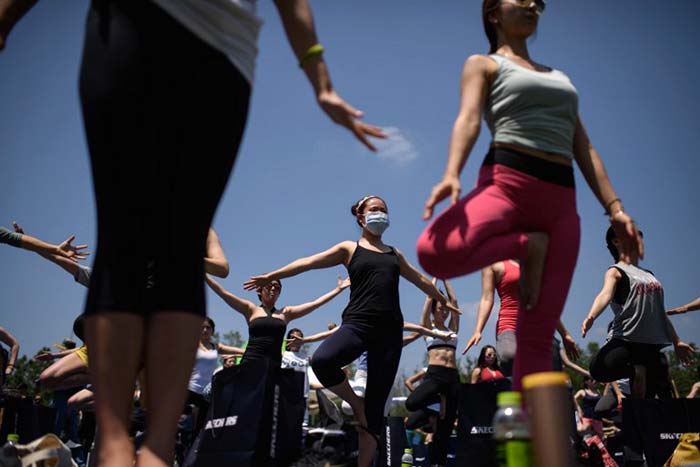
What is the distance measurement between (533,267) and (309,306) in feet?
21.3

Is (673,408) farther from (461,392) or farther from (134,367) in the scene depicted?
(134,367)

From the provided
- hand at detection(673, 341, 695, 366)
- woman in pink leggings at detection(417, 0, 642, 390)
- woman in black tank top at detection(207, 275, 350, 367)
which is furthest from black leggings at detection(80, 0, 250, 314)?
hand at detection(673, 341, 695, 366)

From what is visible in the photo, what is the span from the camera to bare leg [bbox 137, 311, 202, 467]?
5.05 feet

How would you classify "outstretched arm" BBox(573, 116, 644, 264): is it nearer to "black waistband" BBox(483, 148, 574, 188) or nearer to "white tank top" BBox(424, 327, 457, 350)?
"black waistband" BBox(483, 148, 574, 188)

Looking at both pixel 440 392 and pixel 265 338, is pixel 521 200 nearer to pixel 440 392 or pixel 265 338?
pixel 265 338

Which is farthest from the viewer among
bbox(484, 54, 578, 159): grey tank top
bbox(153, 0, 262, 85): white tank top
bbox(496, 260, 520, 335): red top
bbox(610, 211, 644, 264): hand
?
bbox(496, 260, 520, 335): red top

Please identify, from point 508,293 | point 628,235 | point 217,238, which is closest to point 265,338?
point 508,293

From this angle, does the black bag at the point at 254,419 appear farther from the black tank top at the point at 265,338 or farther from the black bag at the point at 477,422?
the black tank top at the point at 265,338

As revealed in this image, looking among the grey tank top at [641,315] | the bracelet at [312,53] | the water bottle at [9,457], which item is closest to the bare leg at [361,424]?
the water bottle at [9,457]

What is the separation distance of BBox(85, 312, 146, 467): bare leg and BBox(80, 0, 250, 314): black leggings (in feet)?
0.13

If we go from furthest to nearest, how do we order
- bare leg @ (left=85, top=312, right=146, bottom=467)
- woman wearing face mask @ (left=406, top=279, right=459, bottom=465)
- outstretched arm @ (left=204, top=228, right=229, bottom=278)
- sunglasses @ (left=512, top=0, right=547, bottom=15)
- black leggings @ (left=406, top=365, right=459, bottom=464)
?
black leggings @ (left=406, top=365, right=459, bottom=464) → woman wearing face mask @ (left=406, top=279, right=459, bottom=465) → outstretched arm @ (left=204, top=228, right=229, bottom=278) → sunglasses @ (left=512, top=0, right=547, bottom=15) → bare leg @ (left=85, top=312, right=146, bottom=467)

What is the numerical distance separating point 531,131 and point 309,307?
6541mm

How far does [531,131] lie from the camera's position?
2990 mm

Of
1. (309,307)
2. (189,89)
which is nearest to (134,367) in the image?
(189,89)
